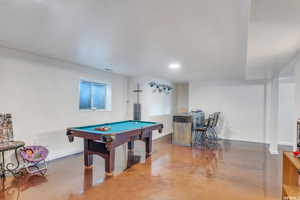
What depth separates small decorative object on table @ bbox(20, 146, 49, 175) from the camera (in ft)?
10.8

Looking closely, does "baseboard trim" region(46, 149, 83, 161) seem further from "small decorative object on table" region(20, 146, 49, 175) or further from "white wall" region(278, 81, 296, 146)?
"white wall" region(278, 81, 296, 146)

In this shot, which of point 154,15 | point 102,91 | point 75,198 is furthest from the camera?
point 102,91

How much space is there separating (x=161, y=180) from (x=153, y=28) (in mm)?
2478

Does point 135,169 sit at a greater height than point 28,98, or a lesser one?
lesser

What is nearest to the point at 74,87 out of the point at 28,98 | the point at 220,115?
the point at 28,98

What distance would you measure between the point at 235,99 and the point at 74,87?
5.76 m

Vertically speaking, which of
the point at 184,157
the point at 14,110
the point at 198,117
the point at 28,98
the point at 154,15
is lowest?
the point at 184,157

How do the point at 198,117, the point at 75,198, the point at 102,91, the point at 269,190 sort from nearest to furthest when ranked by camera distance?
the point at 75,198, the point at 269,190, the point at 102,91, the point at 198,117

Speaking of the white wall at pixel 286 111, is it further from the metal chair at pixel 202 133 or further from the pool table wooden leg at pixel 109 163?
the pool table wooden leg at pixel 109 163

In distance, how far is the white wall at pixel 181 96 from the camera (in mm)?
8961

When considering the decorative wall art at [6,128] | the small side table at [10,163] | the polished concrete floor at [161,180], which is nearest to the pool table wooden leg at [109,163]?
the polished concrete floor at [161,180]

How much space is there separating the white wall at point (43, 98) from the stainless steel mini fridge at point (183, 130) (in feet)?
9.16

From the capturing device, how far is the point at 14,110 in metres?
3.47

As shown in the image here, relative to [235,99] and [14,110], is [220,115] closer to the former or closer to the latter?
[235,99]
